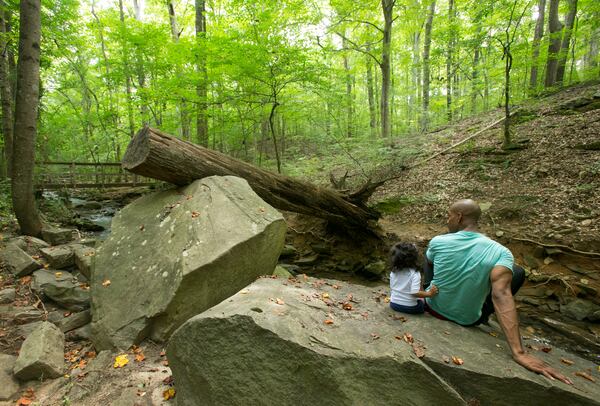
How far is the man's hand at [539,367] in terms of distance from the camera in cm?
220

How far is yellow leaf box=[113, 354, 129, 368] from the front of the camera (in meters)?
2.89

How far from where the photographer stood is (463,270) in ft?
8.93

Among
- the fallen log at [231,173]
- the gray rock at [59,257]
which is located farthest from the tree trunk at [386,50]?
the gray rock at [59,257]

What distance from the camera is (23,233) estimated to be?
6227 mm

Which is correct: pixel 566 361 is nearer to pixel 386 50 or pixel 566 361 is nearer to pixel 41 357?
pixel 41 357

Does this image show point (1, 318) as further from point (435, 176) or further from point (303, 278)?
point (435, 176)

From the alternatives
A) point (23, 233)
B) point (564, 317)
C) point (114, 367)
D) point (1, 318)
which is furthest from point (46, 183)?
point (564, 317)

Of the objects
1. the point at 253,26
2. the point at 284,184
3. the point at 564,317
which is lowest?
the point at 564,317

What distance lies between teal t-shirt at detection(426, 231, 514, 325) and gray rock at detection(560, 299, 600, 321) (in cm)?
315

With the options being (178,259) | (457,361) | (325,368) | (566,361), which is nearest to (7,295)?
(178,259)

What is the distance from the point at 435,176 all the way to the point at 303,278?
680 cm

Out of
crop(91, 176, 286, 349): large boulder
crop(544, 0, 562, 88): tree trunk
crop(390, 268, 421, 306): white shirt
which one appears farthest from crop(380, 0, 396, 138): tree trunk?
crop(390, 268, 421, 306): white shirt

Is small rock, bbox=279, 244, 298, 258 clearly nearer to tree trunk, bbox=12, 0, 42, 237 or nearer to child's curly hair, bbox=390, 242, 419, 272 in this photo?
child's curly hair, bbox=390, 242, 419, 272

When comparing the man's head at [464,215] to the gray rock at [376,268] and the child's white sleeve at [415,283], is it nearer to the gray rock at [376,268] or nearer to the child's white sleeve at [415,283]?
the child's white sleeve at [415,283]
